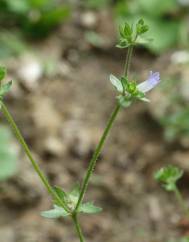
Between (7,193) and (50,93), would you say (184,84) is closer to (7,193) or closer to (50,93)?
(50,93)

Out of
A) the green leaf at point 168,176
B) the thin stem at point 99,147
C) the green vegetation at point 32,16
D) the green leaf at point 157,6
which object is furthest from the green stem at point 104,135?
the green leaf at point 157,6

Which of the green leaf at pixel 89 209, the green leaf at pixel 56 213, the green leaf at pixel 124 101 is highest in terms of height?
the green leaf at pixel 124 101

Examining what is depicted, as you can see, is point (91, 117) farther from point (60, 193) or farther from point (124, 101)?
point (124, 101)

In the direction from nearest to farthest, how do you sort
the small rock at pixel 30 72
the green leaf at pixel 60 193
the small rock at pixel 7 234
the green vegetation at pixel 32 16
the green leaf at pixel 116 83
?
1. the green leaf at pixel 116 83
2. the green leaf at pixel 60 193
3. the small rock at pixel 7 234
4. the small rock at pixel 30 72
5. the green vegetation at pixel 32 16

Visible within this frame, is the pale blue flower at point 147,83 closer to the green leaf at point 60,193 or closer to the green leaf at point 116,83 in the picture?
the green leaf at point 116,83

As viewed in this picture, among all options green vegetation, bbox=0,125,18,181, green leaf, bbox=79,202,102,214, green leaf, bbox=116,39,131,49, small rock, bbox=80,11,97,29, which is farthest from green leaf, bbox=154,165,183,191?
small rock, bbox=80,11,97,29

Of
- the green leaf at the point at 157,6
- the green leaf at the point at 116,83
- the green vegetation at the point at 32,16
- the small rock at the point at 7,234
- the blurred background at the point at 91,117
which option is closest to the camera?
the green leaf at the point at 116,83

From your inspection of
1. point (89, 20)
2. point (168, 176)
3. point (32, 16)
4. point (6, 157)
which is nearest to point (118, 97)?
point (168, 176)

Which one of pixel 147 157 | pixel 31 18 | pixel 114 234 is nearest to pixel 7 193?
pixel 114 234
